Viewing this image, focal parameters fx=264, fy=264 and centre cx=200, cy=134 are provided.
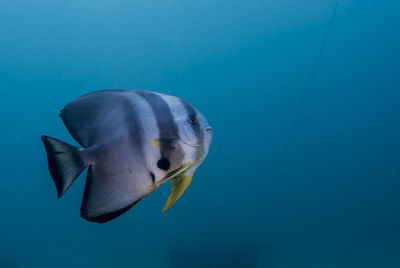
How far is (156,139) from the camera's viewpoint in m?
0.72

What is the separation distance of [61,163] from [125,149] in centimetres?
17

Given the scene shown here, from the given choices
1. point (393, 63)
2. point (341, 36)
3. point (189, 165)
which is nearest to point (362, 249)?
point (393, 63)

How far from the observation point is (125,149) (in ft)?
2.43

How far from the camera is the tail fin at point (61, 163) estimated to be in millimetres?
688

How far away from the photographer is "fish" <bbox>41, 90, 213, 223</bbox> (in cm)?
70

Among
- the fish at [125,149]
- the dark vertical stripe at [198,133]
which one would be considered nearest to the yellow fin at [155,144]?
the fish at [125,149]

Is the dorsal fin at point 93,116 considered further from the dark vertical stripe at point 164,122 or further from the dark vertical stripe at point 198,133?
the dark vertical stripe at point 198,133

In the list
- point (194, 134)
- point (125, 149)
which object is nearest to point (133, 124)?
point (125, 149)

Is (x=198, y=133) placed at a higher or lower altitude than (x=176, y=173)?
higher

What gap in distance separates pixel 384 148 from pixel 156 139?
7208 mm

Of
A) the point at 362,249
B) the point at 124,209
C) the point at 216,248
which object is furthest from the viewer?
the point at 362,249

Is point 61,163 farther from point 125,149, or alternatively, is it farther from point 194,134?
point 194,134

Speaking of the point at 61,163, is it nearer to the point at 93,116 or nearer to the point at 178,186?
the point at 93,116

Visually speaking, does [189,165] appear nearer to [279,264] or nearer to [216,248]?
[216,248]
